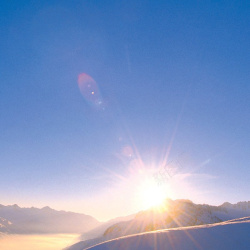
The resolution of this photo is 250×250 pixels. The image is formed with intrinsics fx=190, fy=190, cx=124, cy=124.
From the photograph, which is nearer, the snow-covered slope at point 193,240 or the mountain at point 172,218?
the snow-covered slope at point 193,240

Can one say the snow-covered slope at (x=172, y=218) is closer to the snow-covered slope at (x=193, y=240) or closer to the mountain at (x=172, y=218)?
the mountain at (x=172, y=218)

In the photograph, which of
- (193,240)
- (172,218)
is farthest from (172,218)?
(193,240)

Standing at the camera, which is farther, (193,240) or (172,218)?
(172,218)

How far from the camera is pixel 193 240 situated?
523 centimetres

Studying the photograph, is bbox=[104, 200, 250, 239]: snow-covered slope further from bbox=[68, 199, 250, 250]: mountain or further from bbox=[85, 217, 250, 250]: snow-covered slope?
bbox=[85, 217, 250, 250]: snow-covered slope

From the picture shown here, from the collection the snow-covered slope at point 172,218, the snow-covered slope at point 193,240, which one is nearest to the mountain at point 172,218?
the snow-covered slope at point 172,218

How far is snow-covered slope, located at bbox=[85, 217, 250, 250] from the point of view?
5004 millimetres

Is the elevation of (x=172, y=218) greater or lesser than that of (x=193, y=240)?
greater

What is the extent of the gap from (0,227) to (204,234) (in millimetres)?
170161

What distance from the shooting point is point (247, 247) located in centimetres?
485

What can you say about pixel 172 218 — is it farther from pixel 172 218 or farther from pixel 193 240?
pixel 193 240

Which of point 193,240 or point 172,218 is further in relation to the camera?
point 172,218

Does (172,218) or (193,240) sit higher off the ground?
(172,218)

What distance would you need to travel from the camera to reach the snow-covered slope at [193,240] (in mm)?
5004
